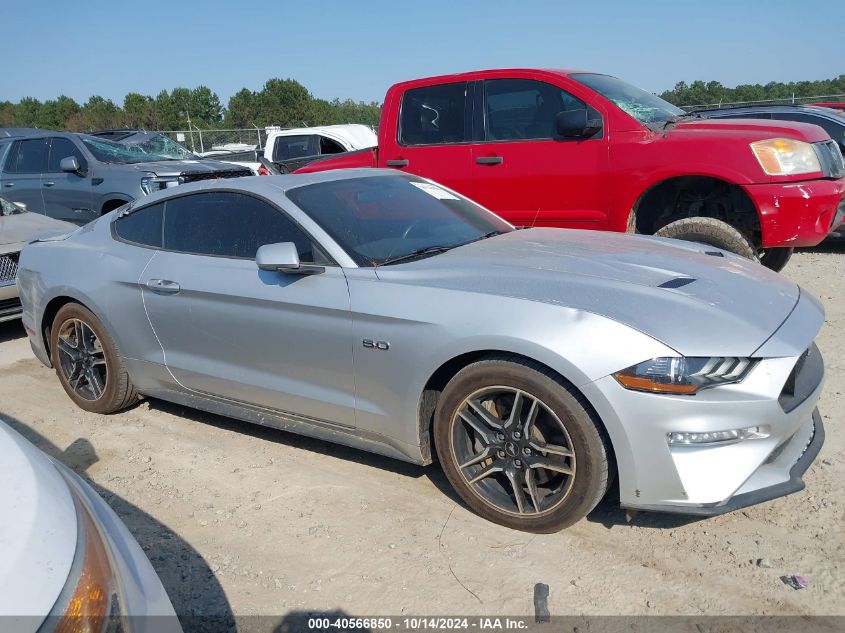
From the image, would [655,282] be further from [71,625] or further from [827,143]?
[827,143]

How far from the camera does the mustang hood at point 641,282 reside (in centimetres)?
266

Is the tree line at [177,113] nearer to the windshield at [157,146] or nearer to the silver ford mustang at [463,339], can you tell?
the windshield at [157,146]

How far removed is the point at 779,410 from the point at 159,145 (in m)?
10.7

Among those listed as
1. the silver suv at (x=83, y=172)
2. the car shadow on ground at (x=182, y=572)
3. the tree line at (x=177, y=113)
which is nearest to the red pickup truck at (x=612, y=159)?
the silver suv at (x=83, y=172)

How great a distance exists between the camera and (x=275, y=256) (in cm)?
329

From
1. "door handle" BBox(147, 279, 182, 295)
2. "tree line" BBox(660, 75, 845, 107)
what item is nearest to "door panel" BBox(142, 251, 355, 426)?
"door handle" BBox(147, 279, 182, 295)

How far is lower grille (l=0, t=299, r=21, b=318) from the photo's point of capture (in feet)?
20.6

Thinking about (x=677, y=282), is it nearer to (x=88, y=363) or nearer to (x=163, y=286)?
(x=163, y=286)

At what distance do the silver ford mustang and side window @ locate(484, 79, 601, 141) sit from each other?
1912mm

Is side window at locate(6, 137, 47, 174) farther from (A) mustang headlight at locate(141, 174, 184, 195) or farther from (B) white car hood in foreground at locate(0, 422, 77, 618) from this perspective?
(B) white car hood in foreground at locate(0, 422, 77, 618)

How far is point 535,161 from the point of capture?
5.82 metres

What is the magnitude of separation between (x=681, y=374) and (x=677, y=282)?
0.60 m

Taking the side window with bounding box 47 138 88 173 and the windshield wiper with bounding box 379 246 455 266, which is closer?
the windshield wiper with bounding box 379 246 455 266

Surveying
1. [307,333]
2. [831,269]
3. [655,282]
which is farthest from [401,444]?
[831,269]
